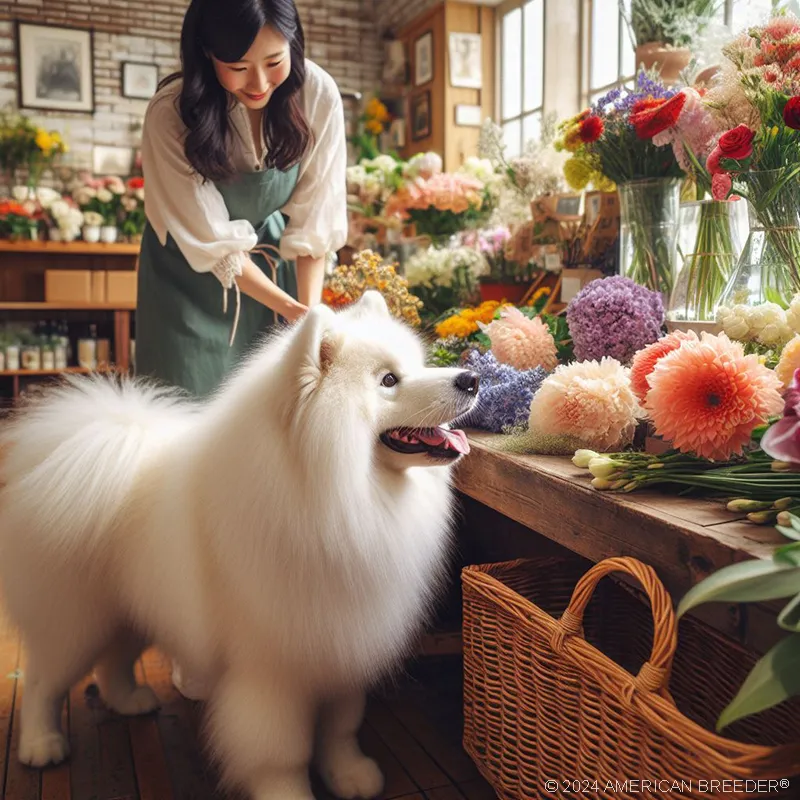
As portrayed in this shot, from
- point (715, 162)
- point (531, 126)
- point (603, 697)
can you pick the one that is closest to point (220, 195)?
point (715, 162)

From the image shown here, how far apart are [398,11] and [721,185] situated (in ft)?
15.1

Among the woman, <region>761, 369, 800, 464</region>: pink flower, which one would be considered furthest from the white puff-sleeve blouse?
<region>761, 369, 800, 464</region>: pink flower

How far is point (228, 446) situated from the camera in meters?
1.21

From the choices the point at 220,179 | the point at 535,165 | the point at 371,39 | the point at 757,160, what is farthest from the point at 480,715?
the point at 371,39

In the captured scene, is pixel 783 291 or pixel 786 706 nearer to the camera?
pixel 786 706

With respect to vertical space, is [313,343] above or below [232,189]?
below

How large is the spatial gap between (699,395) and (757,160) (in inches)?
20.0

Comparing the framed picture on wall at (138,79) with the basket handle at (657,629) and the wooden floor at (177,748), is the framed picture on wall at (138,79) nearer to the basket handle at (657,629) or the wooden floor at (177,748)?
the wooden floor at (177,748)

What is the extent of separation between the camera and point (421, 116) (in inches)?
198

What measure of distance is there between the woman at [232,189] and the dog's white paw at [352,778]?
0.87 meters

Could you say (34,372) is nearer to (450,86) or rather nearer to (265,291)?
(450,86)

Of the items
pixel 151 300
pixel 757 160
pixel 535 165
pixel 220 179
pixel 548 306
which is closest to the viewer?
pixel 757 160

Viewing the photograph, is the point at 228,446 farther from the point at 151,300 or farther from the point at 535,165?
the point at 535,165

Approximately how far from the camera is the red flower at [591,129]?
1.65 metres
